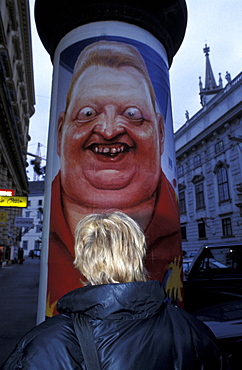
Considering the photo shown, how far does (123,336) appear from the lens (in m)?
1.18

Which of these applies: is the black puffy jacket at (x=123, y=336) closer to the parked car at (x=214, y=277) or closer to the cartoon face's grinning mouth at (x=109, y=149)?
the cartoon face's grinning mouth at (x=109, y=149)

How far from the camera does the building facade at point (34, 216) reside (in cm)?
7412

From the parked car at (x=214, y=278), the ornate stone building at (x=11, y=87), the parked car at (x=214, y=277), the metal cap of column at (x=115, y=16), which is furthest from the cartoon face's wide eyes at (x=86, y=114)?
the ornate stone building at (x=11, y=87)

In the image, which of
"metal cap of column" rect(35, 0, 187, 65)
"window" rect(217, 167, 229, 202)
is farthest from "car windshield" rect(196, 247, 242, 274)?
"window" rect(217, 167, 229, 202)

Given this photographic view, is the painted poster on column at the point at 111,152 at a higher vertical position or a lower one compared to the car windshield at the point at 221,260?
higher

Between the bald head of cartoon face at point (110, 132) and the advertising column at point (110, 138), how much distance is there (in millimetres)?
13

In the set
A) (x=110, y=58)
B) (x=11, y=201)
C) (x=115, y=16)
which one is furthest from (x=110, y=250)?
(x=11, y=201)

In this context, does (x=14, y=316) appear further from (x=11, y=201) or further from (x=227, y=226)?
(x=227, y=226)

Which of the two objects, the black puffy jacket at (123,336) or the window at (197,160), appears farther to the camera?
the window at (197,160)

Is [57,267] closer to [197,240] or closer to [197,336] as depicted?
[197,336]

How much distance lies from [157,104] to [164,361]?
349 centimetres

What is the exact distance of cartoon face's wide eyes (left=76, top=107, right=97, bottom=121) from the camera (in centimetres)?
389

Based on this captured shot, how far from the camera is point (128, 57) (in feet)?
13.4

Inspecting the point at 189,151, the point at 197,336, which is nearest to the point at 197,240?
the point at 189,151
